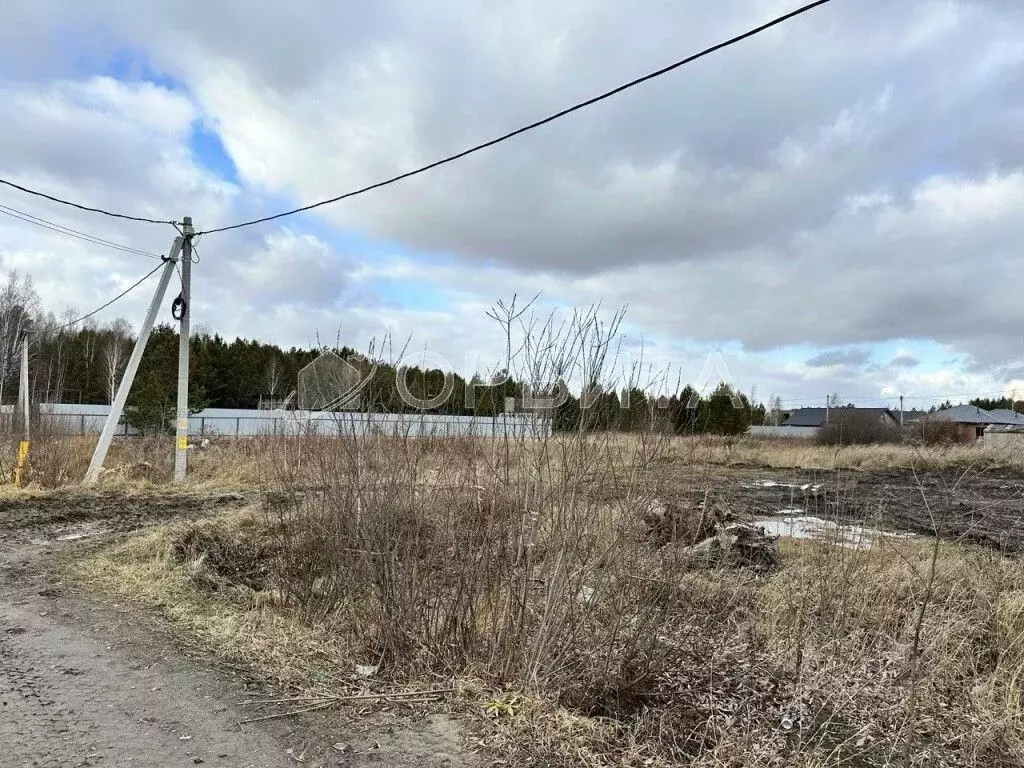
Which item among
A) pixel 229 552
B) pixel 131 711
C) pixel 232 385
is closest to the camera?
pixel 131 711

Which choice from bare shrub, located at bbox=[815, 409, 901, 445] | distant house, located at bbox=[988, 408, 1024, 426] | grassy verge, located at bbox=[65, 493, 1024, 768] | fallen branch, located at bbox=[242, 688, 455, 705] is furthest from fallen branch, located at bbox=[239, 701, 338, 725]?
distant house, located at bbox=[988, 408, 1024, 426]

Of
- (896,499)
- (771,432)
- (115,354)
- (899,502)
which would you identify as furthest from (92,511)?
(771,432)

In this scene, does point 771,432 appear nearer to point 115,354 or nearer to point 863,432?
point 863,432

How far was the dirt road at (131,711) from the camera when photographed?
9.01 ft

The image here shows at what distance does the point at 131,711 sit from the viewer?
313cm

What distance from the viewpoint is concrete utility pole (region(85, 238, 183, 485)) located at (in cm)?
1171

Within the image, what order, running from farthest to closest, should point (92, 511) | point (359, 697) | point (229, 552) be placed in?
1. point (92, 511)
2. point (229, 552)
3. point (359, 697)

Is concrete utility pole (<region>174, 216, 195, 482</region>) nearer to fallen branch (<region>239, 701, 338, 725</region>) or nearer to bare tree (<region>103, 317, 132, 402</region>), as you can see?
fallen branch (<region>239, 701, 338, 725</region>)

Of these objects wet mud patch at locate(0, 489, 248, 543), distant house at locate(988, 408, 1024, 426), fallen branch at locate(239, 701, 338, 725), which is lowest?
wet mud patch at locate(0, 489, 248, 543)

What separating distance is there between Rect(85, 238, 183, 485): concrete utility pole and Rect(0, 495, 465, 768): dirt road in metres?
7.60

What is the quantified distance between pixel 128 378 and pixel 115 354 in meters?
30.0

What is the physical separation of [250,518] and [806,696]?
6.22 meters

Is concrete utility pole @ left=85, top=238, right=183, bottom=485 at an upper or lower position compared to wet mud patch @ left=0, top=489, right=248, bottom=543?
upper

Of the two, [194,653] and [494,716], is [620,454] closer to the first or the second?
[494,716]
